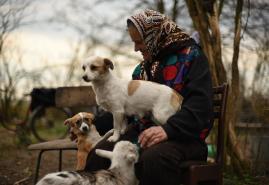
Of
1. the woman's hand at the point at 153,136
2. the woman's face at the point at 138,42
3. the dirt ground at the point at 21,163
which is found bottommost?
the dirt ground at the point at 21,163

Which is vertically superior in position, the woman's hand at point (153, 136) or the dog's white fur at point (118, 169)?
the woman's hand at point (153, 136)

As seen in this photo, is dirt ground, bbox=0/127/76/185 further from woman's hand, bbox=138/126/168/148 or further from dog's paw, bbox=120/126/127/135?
woman's hand, bbox=138/126/168/148

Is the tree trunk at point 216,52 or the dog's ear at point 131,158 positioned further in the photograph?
the tree trunk at point 216,52

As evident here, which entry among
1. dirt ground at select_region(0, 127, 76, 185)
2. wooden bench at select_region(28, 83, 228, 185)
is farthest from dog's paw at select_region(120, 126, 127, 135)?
dirt ground at select_region(0, 127, 76, 185)

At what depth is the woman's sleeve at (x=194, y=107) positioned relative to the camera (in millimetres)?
3680

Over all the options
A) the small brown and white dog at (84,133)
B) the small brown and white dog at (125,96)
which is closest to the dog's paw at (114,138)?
the small brown and white dog at (125,96)

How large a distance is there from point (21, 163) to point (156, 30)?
498 cm

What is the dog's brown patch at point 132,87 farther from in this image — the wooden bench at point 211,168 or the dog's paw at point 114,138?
the wooden bench at point 211,168

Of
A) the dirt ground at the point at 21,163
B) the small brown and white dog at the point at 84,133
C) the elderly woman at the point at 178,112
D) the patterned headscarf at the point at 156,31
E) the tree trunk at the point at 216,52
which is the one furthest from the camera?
the dirt ground at the point at 21,163

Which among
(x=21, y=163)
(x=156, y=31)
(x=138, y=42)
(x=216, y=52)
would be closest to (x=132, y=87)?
(x=138, y=42)

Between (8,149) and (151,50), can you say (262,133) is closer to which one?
(151,50)

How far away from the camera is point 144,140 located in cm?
368

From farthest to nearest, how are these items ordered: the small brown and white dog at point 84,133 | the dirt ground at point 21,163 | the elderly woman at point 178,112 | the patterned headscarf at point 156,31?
the dirt ground at point 21,163 < the small brown and white dog at point 84,133 < the patterned headscarf at point 156,31 < the elderly woman at point 178,112

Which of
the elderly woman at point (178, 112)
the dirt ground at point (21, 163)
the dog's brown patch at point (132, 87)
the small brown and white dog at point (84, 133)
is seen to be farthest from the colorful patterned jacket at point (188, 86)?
the dirt ground at point (21, 163)
